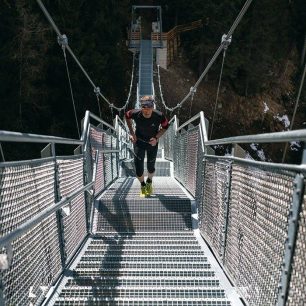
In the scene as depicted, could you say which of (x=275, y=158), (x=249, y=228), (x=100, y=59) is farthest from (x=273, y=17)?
(x=249, y=228)

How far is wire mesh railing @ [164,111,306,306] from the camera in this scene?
4.69 ft

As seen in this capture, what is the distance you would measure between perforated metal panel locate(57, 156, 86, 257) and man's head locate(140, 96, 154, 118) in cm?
96

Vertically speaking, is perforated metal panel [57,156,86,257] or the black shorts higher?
the black shorts

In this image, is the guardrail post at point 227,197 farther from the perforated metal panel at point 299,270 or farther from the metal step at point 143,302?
the perforated metal panel at point 299,270

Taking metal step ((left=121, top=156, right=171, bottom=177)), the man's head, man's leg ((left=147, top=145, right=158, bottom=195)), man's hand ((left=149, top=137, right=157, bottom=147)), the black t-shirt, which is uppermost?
the man's head

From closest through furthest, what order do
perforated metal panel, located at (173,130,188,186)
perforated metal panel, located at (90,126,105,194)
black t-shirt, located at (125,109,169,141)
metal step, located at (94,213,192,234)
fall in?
metal step, located at (94,213,192,234)
black t-shirt, located at (125,109,169,141)
perforated metal panel, located at (90,126,105,194)
perforated metal panel, located at (173,130,188,186)

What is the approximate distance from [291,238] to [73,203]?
6.45 ft

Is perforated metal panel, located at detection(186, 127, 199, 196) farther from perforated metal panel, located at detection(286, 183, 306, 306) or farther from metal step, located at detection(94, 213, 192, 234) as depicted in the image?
perforated metal panel, located at detection(286, 183, 306, 306)

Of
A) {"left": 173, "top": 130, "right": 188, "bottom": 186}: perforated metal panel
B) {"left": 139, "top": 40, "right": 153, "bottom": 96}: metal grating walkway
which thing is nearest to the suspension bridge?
{"left": 173, "top": 130, "right": 188, "bottom": 186}: perforated metal panel

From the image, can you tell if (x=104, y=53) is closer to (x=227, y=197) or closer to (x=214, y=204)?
(x=214, y=204)

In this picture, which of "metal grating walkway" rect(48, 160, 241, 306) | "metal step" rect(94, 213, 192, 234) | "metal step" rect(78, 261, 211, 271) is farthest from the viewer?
"metal step" rect(94, 213, 192, 234)

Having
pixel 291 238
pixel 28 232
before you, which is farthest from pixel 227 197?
pixel 28 232

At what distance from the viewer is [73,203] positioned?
2963mm

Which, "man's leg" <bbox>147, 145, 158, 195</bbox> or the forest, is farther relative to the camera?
the forest
